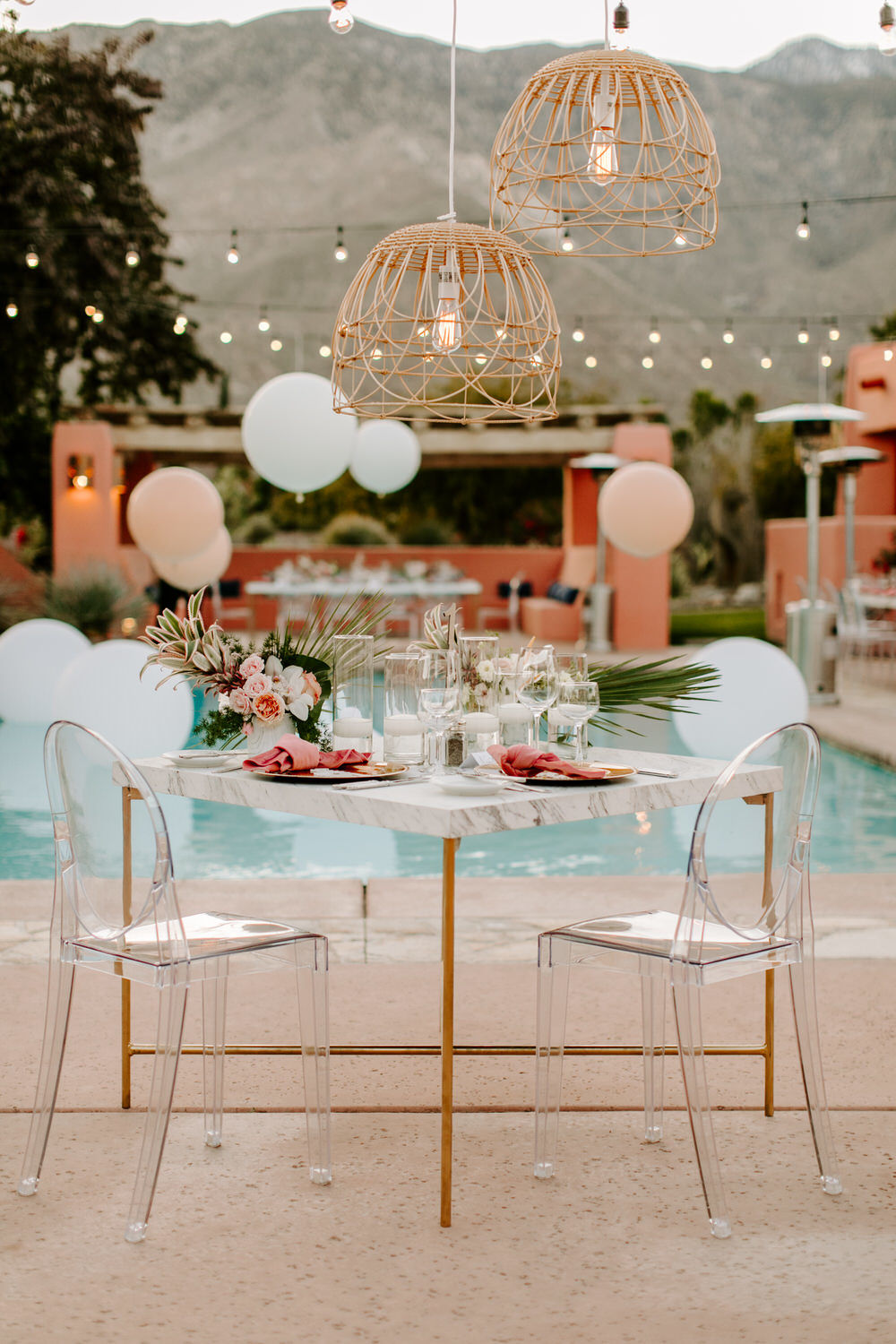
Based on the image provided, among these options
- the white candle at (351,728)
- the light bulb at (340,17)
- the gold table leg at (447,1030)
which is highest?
the light bulb at (340,17)

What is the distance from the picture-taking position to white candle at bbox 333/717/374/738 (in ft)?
9.44

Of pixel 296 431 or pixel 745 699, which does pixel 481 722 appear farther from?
pixel 296 431

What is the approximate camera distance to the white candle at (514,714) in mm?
2857

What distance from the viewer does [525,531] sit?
1237 inches

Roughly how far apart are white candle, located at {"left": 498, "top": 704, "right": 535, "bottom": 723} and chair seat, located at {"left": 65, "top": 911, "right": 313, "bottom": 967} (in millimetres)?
608

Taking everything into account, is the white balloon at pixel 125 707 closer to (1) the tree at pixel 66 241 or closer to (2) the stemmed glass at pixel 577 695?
(2) the stemmed glass at pixel 577 695

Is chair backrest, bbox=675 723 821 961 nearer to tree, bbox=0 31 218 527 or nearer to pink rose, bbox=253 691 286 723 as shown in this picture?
pink rose, bbox=253 691 286 723

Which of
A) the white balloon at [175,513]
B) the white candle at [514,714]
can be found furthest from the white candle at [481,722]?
the white balloon at [175,513]

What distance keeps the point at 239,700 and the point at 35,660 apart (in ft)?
20.2

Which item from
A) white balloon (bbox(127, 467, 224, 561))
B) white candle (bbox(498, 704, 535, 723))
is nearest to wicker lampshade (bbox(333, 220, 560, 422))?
white candle (bbox(498, 704, 535, 723))

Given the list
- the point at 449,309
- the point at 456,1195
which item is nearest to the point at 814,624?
the point at 449,309

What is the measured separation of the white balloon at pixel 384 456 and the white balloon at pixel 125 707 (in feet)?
17.8

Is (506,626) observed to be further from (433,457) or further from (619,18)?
(619,18)

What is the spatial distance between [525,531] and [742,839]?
82.7ft
